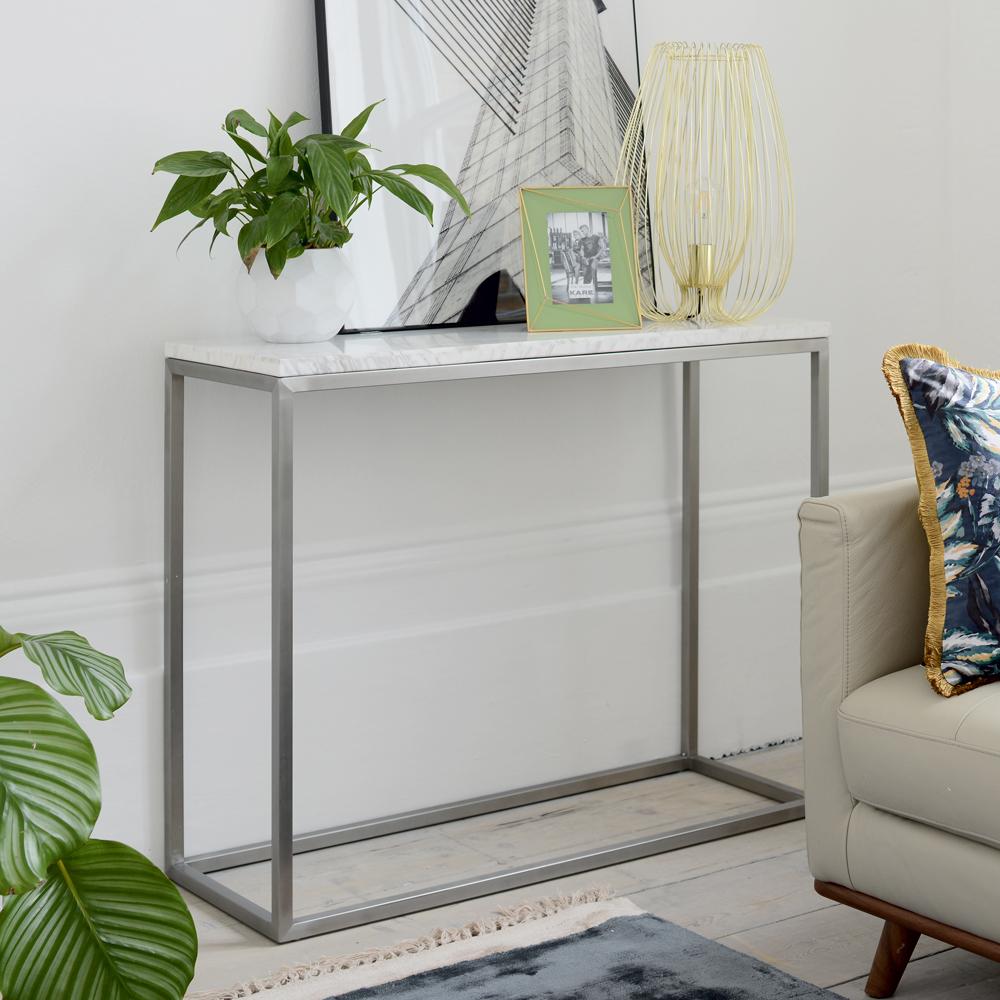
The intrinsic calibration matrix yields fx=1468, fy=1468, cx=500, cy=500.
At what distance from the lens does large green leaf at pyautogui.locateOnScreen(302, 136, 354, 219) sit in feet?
6.57

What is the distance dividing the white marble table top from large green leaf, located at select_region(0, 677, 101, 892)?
0.68 m

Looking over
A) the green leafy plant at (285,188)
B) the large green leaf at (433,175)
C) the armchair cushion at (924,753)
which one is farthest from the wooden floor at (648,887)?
the large green leaf at (433,175)

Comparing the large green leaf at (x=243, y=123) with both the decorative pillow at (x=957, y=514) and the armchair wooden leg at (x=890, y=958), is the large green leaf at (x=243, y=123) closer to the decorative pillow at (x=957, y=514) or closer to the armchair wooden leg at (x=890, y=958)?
the decorative pillow at (x=957, y=514)

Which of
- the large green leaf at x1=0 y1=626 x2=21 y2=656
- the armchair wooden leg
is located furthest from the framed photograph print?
the armchair wooden leg

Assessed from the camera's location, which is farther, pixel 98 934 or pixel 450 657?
pixel 450 657

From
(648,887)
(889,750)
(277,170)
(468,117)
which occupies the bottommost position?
(648,887)

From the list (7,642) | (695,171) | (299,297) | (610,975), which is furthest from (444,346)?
(610,975)

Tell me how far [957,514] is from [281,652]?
94 centimetres

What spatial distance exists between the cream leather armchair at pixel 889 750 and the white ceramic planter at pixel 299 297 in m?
0.76

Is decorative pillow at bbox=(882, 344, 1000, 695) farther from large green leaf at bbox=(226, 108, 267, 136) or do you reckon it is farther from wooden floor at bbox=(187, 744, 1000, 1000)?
large green leaf at bbox=(226, 108, 267, 136)

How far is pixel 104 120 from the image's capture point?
7.29 ft

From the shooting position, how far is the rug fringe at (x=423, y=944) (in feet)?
6.54

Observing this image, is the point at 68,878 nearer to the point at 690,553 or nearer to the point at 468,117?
the point at 468,117

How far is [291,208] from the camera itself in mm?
2074
